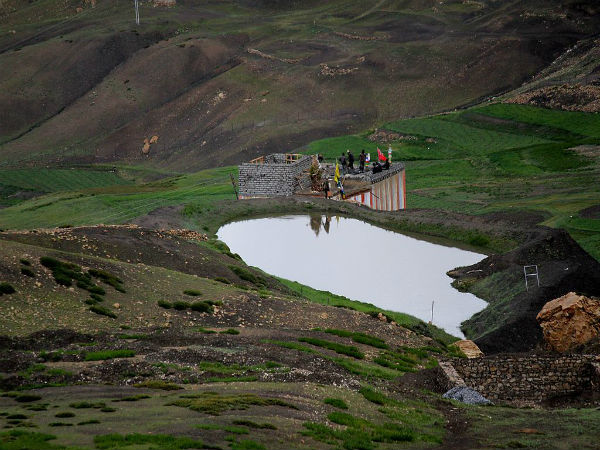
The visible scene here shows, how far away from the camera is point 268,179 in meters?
118

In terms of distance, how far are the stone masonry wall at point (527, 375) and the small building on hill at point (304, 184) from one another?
6375cm

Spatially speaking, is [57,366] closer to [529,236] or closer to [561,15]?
[529,236]

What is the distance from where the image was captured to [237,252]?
97.4 meters

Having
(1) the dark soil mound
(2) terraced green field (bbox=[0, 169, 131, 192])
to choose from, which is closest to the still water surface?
(1) the dark soil mound

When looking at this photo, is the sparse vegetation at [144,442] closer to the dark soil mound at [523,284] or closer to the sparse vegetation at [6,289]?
the sparse vegetation at [6,289]

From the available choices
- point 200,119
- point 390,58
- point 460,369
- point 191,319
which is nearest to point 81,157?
point 200,119

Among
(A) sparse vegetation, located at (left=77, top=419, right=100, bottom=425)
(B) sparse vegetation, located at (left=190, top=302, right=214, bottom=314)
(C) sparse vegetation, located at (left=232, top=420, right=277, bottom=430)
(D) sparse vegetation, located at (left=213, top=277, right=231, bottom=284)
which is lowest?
(C) sparse vegetation, located at (left=232, top=420, right=277, bottom=430)

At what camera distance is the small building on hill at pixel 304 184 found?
382 feet

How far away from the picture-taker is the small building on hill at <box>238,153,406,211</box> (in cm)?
11656

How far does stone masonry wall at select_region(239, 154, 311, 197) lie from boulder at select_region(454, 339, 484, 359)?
2085 inches

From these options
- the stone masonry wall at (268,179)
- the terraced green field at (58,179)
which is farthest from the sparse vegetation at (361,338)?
the terraced green field at (58,179)

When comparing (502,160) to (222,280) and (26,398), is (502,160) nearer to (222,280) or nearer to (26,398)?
(222,280)

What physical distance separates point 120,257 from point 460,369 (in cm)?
2905

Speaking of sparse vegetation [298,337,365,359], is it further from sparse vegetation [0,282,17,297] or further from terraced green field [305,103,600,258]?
terraced green field [305,103,600,258]
